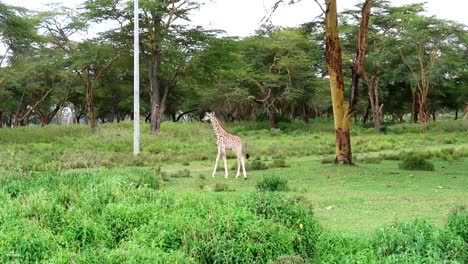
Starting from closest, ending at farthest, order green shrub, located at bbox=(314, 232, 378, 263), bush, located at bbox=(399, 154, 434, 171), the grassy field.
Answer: green shrub, located at bbox=(314, 232, 378, 263) < the grassy field < bush, located at bbox=(399, 154, 434, 171)

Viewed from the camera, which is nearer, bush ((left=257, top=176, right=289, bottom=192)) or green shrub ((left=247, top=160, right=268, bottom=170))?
bush ((left=257, top=176, right=289, bottom=192))

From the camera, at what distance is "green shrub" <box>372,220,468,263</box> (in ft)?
17.9

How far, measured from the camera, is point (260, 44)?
38.8 m

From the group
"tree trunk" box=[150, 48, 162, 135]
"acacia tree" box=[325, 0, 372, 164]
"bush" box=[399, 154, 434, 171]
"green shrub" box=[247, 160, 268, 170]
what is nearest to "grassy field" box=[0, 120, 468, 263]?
"bush" box=[399, 154, 434, 171]

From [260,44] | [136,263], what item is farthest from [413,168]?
[260,44]

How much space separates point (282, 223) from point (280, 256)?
0.79m

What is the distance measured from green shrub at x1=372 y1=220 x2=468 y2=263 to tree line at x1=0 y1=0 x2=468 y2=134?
21.5m

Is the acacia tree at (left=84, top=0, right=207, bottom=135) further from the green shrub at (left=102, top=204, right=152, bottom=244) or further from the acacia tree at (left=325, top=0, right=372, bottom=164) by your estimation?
the green shrub at (left=102, top=204, right=152, bottom=244)

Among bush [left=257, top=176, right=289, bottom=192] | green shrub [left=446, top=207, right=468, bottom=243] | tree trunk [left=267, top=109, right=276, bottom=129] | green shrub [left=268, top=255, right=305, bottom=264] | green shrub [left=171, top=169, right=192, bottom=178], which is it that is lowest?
green shrub [left=171, top=169, right=192, bottom=178]

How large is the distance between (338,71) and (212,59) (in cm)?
1680

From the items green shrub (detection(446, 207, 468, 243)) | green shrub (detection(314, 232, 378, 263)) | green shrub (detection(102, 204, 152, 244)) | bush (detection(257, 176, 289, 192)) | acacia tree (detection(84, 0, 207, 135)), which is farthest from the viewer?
acacia tree (detection(84, 0, 207, 135))

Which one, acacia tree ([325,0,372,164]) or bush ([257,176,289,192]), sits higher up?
acacia tree ([325,0,372,164])

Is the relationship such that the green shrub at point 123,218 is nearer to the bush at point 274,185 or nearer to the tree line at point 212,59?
the bush at point 274,185

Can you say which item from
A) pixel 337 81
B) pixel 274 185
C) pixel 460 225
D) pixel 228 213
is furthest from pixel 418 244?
pixel 337 81
